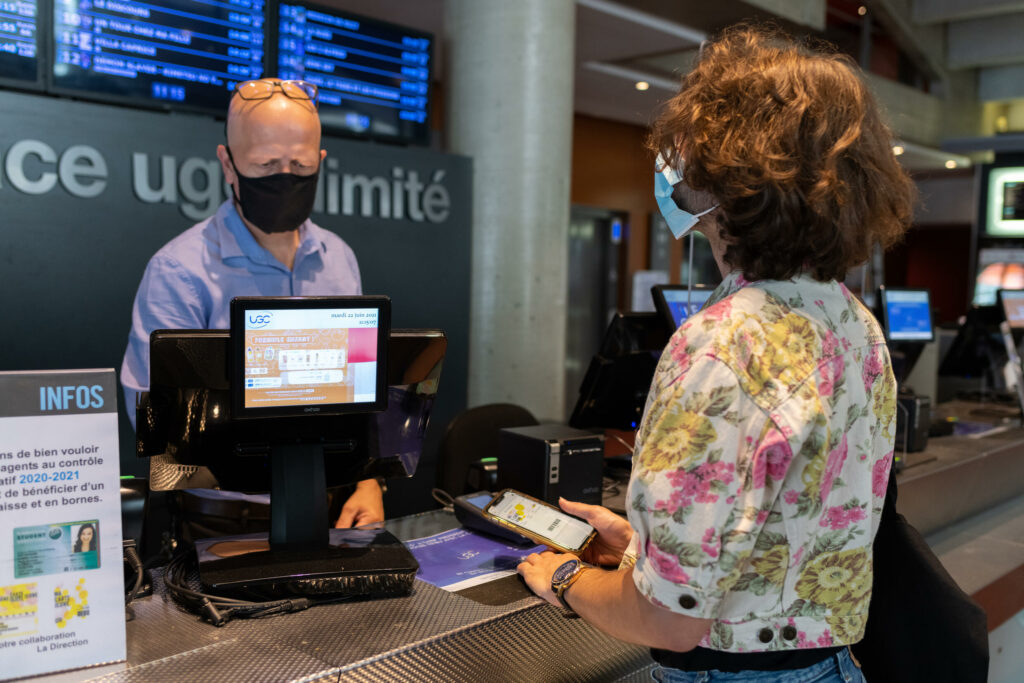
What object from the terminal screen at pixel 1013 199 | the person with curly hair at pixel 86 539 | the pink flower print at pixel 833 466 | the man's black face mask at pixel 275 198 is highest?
the terminal screen at pixel 1013 199

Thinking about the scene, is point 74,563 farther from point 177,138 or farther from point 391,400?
point 177,138

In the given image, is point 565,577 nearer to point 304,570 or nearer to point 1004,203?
point 304,570

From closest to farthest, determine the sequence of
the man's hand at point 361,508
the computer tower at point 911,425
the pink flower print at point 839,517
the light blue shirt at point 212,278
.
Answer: the pink flower print at point 839,517
the man's hand at point 361,508
the light blue shirt at point 212,278
the computer tower at point 911,425

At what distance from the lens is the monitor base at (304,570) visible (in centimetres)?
146

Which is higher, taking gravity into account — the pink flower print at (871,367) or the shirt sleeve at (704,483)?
the pink flower print at (871,367)

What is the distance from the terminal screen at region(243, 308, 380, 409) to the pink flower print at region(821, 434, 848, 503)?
2.68 ft

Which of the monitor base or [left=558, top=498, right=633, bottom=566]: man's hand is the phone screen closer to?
[left=558, top=498, right=633, bottom=566]: man's hand

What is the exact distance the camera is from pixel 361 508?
6.83 ft

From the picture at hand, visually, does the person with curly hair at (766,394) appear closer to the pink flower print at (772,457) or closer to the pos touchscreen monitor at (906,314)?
the pink flower print at (772,457)

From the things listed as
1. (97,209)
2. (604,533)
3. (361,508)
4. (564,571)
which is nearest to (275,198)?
(361,508)

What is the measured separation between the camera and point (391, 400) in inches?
64.4

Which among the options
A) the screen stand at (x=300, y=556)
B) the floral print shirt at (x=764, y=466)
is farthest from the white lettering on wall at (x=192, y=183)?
the floral print shirt at (x=764, y=466)

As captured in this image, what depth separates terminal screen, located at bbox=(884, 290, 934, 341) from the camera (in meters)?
4.00

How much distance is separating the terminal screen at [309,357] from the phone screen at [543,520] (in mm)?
337
